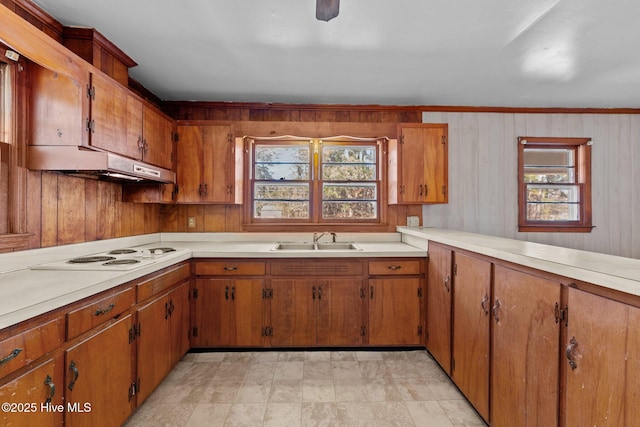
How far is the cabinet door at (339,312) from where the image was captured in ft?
8.52

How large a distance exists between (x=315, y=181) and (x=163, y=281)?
5.96 ft

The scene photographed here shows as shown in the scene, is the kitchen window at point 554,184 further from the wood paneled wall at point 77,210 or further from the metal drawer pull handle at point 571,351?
the wood paneled wall at point 77,210

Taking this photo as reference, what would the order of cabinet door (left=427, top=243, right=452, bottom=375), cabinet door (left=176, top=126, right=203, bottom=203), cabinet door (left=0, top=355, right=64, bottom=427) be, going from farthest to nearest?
cabinet door (left=176, top=126, right=203, bottom=203) → cabinet door (left=427, top=243, right=452, bottom=375) → cabinet door (left=0, top=355, right=64, bottom=427)

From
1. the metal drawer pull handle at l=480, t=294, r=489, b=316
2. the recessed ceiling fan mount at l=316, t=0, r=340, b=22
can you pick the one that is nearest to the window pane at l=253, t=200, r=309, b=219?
the metal drawer pull handle at l=480, t=294, r=489, b=316

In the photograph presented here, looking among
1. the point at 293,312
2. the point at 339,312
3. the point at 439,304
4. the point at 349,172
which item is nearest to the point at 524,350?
the point at 439,304

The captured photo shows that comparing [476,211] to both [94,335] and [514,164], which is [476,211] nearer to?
[514,164]

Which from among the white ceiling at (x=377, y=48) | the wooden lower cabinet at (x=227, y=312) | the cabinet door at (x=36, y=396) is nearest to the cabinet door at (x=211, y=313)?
the wooden lower cabinet at (x=227, y=312)

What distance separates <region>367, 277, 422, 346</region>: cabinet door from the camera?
2611 millimetres

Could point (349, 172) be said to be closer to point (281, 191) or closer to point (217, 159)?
point (281, 191)

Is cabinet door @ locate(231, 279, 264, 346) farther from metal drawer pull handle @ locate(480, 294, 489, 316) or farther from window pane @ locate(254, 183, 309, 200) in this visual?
metal drawer pull handle @ locate(480, 294, 489, 316)

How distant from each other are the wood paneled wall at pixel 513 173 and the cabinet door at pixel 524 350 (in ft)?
6.35

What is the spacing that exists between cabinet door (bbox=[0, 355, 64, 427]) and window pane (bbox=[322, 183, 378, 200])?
102 inches

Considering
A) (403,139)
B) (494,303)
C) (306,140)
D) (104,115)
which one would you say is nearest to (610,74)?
(403,139)

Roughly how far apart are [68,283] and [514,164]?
159 inches
